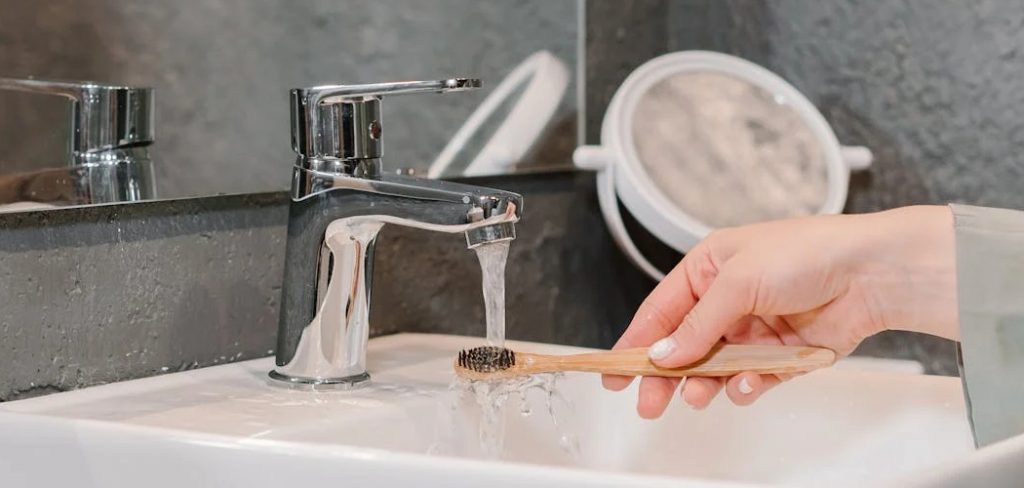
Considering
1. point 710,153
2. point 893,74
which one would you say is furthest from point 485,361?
point 893,74

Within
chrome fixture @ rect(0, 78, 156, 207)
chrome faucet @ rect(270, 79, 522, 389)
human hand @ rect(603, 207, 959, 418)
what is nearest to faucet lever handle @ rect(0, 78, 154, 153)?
chrome fixture @ rect(0, 78, 156, 207)

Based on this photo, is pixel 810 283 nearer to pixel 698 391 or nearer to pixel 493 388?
pixel 698 391

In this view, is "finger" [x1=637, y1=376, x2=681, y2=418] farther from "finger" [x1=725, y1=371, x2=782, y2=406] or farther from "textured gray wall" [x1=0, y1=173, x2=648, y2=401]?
"textured gray wall" [x1=0, y1=173, x2=648, y2=401]

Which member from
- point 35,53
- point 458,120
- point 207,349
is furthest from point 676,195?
point 35,53

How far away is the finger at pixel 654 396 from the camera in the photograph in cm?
73

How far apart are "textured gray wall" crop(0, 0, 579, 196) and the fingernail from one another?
0.30 m

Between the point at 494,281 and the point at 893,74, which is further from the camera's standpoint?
the point at 893,74

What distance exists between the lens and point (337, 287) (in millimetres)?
759

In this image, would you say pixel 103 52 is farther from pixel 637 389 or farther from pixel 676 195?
pixel 676 195

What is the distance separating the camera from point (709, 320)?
2.31ft

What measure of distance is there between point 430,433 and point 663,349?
0.15 meters

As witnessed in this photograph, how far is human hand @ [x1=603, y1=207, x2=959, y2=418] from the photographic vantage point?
71 centimetres

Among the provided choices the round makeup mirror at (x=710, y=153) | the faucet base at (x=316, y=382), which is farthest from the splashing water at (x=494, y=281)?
the round makeup mirror at (x=710, y=153)

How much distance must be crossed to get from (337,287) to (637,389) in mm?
211
